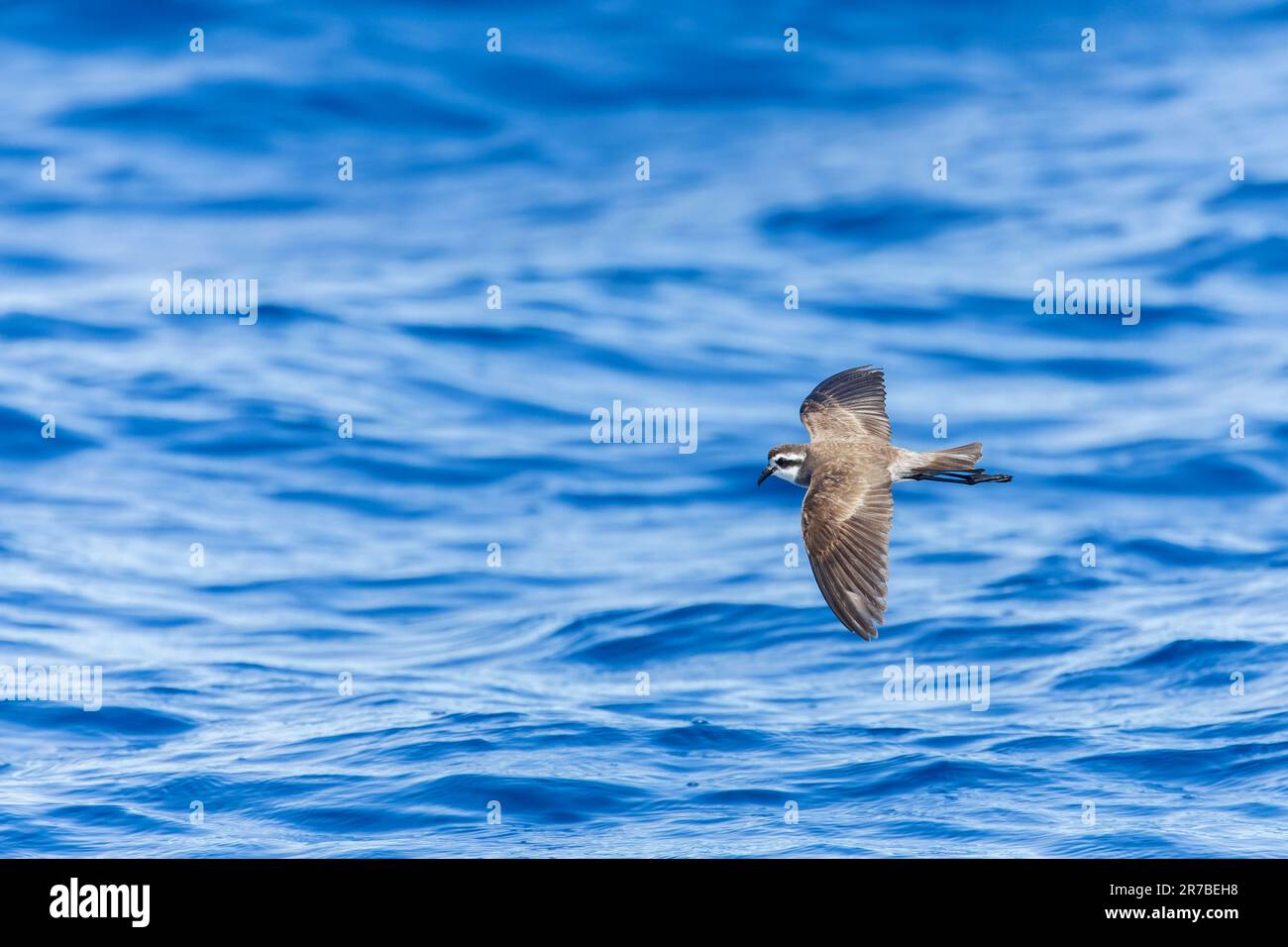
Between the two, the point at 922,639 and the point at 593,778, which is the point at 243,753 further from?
the point at 922,639

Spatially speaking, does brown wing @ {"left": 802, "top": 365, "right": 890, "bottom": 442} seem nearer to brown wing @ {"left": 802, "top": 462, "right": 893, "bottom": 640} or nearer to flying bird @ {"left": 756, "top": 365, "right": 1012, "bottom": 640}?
flying bird @ {"left": 756, "top": 365, "right": 1012, "bottom": 640}

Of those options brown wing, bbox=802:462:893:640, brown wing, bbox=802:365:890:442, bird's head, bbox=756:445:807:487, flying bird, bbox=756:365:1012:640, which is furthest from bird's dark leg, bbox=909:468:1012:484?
brown wing, bbox=802:365:890:442

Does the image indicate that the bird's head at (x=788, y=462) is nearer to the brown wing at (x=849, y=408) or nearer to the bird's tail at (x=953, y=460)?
the brown wing at (x=849, y=408)

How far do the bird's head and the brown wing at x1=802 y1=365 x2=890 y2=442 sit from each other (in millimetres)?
510

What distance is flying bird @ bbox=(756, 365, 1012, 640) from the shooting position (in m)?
8.27

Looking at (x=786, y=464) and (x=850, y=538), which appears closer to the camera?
(x=850, y=538)

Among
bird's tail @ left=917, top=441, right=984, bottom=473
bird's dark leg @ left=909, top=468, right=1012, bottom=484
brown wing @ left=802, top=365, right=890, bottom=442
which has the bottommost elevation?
bird's dark leg @ left=909, top=468, right=1012, bottom=484

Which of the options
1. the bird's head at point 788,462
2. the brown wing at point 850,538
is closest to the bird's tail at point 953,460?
the brown wing at point 850,538

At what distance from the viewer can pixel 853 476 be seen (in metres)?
9.34

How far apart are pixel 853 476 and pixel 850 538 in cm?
75

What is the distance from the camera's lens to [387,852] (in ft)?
31.5

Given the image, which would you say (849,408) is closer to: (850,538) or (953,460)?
(953,460)

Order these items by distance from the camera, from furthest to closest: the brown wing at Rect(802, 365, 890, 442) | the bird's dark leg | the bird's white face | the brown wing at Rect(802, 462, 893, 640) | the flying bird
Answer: the brown wing at Rect(802, 365, 890, 442)
the bird's white face
the bird's dark leg
the flying bird
the brown wing at Rect(802, 462, 893, 640)

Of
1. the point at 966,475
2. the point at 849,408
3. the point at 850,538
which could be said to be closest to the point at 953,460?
the point at 966,475
